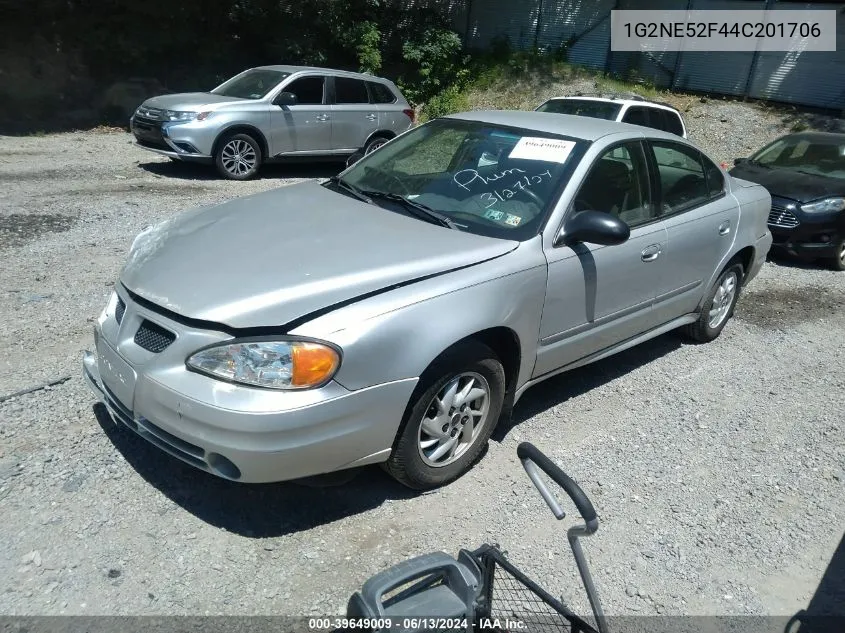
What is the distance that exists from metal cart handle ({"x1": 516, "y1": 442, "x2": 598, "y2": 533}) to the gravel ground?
107 cm

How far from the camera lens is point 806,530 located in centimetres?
371

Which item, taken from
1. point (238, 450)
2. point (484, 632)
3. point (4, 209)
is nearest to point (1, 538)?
point (238, 450)

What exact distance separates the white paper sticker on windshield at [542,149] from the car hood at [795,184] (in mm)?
5452

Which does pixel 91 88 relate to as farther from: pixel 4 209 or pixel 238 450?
pixel 238 450

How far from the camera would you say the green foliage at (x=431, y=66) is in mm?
18906

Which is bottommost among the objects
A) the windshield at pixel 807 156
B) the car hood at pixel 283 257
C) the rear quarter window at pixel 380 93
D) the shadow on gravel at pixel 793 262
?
the shadow on gravel at pixel 793 262

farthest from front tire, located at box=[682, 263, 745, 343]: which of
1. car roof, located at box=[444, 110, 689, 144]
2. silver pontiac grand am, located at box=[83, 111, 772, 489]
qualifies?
car roof, located at box=[444, 110, 689, 144]

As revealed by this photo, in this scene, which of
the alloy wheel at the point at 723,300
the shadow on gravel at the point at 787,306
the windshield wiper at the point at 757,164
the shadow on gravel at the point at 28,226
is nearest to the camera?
the alloy wheel at the point at 723,300

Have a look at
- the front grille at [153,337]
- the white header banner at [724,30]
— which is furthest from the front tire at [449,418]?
the white header banner at [724,30]

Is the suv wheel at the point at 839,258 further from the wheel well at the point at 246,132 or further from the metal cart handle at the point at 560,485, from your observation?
the wheel well at the point at 246,132

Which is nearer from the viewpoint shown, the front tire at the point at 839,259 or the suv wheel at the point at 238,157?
the front tire at the point at 839,259

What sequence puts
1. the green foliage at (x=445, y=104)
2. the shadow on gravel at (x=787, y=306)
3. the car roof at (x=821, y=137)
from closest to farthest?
the shadow on gravel at (x=787, y=306)
the car roof at (x=821, y=137)
the green foliage at (x=445, y=104)

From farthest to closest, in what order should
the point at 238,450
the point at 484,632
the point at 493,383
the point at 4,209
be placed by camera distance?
the point at 4,209 → the point at 493,383 → the point at 238,450 → the point at 484,632

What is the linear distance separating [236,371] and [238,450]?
1.03ft
